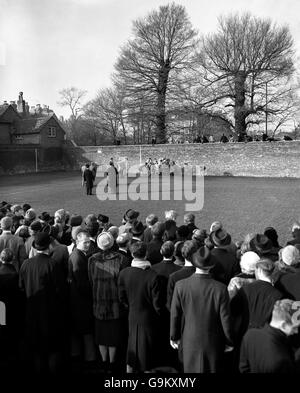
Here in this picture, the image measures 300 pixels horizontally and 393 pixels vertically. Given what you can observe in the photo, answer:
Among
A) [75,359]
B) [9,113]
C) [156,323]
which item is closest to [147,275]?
[156,323]

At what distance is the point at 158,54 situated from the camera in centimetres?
4044

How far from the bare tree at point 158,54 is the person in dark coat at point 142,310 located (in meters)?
36.7

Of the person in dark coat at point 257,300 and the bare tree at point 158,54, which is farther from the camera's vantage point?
the bare tree at point 158,54

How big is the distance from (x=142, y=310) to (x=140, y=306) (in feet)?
0.17

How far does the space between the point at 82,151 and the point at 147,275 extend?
38.4 m

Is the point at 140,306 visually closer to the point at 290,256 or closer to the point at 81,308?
the point at 81,308

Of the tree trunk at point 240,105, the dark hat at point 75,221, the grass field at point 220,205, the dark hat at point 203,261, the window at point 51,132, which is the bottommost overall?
the grass field at point 220,205

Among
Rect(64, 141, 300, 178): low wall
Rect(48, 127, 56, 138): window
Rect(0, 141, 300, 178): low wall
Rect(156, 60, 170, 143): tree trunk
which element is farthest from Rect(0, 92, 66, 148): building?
Rect(156, 60, 170, 143): tree trunk

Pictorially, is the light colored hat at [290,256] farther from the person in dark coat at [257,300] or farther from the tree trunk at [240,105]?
the tree trunk at [240,105]

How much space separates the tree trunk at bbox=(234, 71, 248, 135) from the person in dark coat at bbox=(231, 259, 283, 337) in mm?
34082

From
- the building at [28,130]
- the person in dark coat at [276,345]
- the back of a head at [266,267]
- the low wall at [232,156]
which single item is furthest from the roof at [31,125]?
the person in dark coat at [276,345]

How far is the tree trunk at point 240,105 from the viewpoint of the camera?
36.4 m

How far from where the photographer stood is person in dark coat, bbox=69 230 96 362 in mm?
5000

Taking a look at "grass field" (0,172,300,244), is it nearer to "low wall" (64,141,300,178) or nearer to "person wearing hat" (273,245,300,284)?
"person wearing hat" (273,245,300,284)
